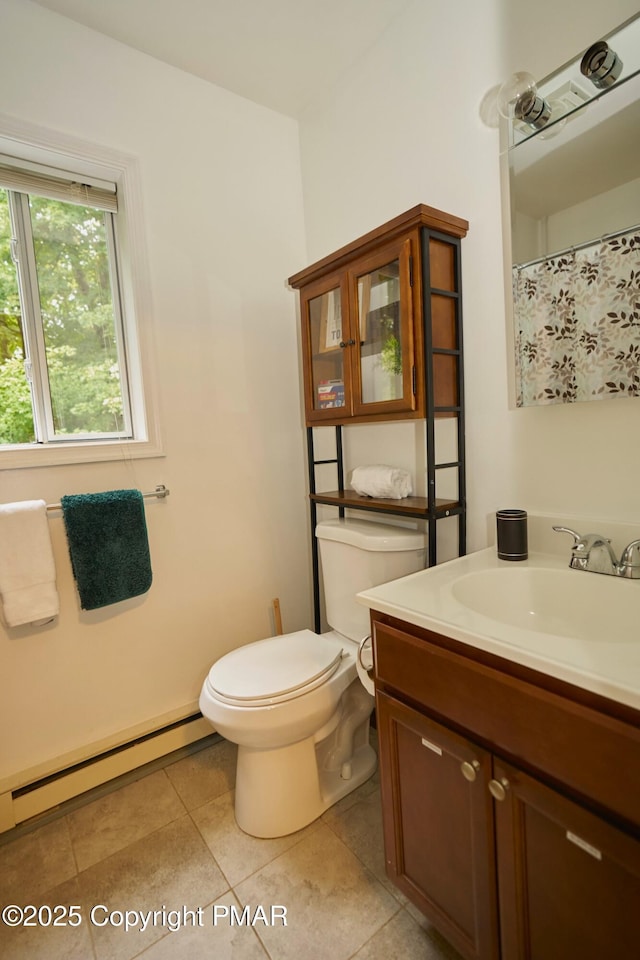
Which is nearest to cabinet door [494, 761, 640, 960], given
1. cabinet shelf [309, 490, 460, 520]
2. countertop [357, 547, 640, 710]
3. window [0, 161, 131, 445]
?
countertop [357, 547, 640, 710]

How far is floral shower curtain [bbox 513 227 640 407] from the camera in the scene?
3.30 ft

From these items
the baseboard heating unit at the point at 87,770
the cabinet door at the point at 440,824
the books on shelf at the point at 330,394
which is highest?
the books on shelf at the point at 330,394

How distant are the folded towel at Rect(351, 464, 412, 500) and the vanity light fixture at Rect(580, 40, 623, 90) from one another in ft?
3.52

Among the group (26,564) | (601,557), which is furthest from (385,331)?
(26,564)

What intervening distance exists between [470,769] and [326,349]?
1.34 meters

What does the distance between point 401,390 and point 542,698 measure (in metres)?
0.92

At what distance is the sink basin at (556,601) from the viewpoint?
3.18 feet

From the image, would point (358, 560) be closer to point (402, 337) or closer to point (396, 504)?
point (396, 504)

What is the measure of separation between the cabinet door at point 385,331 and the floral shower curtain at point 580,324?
11.2 inches

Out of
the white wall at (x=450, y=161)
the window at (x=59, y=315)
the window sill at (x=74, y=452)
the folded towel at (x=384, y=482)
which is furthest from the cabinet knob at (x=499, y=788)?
the window at (x=59, y=315)

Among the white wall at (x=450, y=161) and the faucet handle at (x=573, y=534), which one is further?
the white wall at (x=450, y=161)

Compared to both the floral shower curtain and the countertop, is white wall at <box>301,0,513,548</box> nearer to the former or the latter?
the floral shower curtain

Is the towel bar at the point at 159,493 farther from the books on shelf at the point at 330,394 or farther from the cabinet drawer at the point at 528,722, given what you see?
the cabinet drawer at the point at 528,722

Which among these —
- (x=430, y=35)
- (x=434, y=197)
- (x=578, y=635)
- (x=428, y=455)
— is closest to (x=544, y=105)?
(x=434, y=197)
